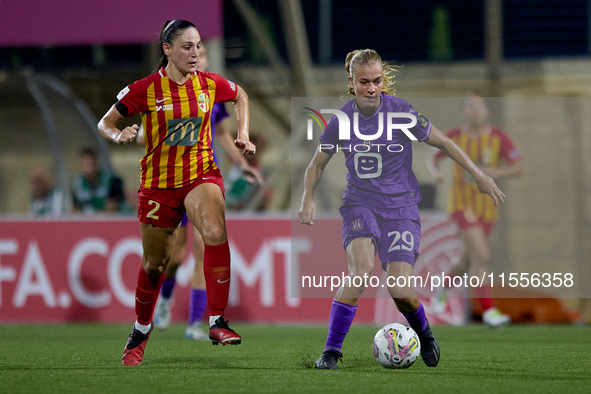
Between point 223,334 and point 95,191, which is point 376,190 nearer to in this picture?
point 223,334

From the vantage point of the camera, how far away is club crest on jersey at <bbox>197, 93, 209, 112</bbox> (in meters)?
4.47

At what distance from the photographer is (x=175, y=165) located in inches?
174

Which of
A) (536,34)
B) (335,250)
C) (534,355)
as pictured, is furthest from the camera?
(536,34)

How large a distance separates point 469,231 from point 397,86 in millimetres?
3466

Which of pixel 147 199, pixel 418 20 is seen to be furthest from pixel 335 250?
pixel 418 20

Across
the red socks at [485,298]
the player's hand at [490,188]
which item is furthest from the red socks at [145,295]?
the red socks at [485,298]

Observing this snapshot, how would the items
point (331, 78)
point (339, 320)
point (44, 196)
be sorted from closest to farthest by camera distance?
1. point (339, 320)
2. point (44, 196)
3. point (331, 78)

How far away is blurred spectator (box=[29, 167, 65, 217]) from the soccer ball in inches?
212

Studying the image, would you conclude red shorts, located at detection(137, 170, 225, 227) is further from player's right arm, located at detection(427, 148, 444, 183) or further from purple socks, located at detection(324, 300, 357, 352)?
player's right arm, located at detection(427, 148, 444, 183)

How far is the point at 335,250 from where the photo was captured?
25.2 ft

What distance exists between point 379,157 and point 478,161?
3.51m

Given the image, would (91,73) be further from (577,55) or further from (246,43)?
(577,55)

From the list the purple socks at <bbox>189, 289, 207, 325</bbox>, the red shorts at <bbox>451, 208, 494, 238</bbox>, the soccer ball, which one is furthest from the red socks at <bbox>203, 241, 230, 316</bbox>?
the red shorts at <bbox>451, 208, 494, 238</bbox>

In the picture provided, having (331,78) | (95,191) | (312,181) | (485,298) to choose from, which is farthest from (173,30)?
(331,78)
